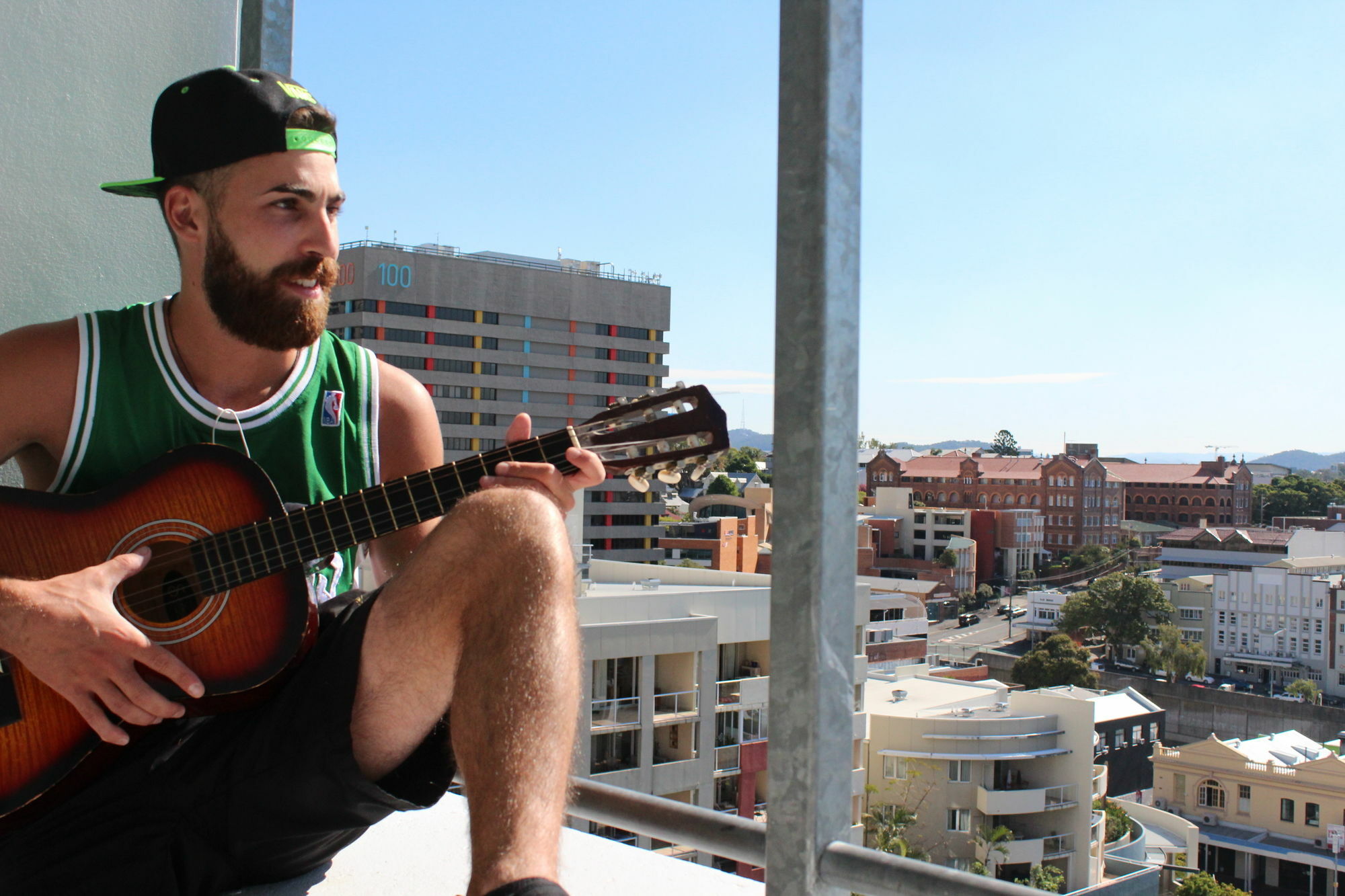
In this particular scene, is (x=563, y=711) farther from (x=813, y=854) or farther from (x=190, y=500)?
(x=190, y=500)

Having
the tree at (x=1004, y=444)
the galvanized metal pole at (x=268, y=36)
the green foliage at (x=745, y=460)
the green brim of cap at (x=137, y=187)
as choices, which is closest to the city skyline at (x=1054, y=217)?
the green foliage at (x=745, y=460)

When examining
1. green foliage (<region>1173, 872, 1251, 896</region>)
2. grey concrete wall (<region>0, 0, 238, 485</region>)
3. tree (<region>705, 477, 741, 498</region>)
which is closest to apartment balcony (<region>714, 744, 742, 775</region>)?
green foliage (<region>1173, 872, 1251, 896</region>)

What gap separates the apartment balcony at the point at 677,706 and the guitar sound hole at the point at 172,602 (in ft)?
44.0

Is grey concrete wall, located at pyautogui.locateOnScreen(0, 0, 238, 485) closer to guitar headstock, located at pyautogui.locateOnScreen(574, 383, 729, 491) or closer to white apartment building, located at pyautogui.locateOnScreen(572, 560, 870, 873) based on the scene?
guitar headstock, located at pyautogui.locateOnScreen(574, 383, 729, 491)

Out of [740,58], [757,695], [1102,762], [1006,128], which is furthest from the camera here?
[1006,128]

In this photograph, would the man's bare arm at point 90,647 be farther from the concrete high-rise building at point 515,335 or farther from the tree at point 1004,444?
the tree at point 1004,444

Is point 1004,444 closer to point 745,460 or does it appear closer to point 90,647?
point 745,460

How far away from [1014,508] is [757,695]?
39785 mm

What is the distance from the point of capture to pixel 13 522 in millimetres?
1049

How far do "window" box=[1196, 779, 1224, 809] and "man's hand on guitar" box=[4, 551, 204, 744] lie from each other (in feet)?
89.6

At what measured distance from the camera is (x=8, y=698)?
986 mm

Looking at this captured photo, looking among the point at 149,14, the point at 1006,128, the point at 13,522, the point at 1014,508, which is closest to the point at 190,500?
the point at 13,522

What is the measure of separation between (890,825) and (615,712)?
8.35m

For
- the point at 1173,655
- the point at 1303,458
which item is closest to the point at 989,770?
the point at 1173,655
